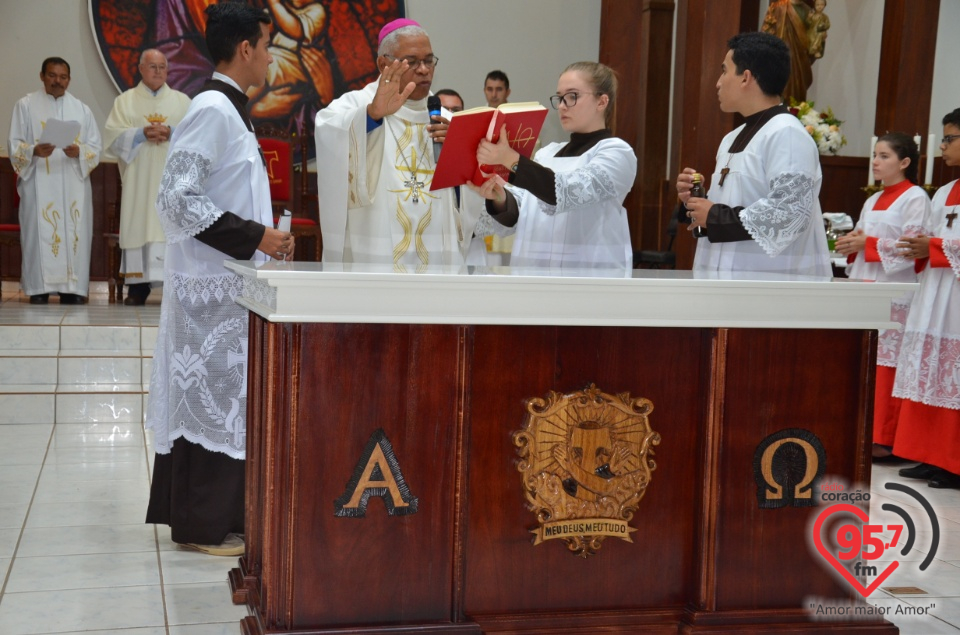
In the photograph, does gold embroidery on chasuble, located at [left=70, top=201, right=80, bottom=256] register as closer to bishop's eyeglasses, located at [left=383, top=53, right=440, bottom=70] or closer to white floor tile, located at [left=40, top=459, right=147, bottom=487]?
white floor tile, located at [left=40, top=459, right=147, bottom=487]

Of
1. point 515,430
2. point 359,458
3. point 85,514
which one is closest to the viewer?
point 359,458

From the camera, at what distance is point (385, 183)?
3842 millimetres

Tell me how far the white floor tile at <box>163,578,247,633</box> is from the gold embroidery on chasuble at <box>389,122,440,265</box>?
1.38m

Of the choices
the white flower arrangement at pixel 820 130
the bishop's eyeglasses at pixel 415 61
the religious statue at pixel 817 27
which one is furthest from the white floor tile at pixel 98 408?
the religious statue at pixel 817 27

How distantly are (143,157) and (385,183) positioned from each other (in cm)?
464

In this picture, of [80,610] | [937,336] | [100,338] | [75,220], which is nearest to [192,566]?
[80,610]

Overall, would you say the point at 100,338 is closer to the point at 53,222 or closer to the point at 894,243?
the point at 53,222

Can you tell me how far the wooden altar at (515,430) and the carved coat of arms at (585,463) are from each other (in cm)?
3

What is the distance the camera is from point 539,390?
2500 millimetres

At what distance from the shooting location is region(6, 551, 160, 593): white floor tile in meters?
3.03

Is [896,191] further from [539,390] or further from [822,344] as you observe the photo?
[539,390]

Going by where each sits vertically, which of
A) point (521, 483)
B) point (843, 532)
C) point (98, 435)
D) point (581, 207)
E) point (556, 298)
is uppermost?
point (581, 207)

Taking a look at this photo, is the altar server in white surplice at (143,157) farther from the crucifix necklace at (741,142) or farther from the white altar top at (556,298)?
the white altar top at (556,298)

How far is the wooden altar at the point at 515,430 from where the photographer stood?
235cm
